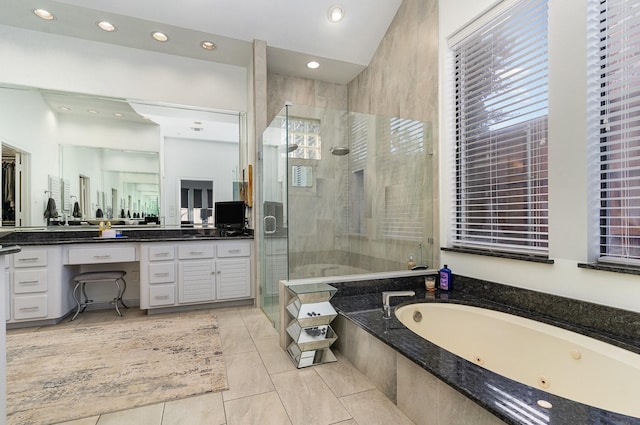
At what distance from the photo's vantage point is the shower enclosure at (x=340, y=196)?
10.1 ft

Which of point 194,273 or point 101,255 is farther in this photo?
point 194,273

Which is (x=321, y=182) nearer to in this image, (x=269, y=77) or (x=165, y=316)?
(x=269, y=77)

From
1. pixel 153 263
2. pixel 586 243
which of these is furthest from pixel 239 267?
pixel 586 243

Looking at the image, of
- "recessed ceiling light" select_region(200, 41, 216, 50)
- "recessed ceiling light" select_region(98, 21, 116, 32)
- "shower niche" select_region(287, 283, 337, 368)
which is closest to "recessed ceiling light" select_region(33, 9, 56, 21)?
"recessed ceiling light" select_region(98, 21, 116, 32)

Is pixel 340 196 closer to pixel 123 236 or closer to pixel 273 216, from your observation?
pixel 273 216

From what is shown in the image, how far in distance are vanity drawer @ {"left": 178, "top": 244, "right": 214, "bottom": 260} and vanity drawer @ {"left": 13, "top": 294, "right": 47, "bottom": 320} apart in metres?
1.30

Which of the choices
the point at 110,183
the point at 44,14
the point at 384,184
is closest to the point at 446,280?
the point at 384,184

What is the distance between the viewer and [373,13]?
140 inches

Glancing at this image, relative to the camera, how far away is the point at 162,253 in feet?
11.4

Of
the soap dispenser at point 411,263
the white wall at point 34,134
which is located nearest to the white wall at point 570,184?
the soap dispenser at point 411,263

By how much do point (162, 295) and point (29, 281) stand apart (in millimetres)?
1197

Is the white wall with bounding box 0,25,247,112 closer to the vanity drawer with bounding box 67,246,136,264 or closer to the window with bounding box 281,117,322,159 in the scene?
the window with bounding box 281,117,322,159

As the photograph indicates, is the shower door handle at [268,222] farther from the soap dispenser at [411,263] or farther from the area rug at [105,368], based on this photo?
the soap dispenser at [411,263]

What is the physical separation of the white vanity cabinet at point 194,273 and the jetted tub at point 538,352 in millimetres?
2138
